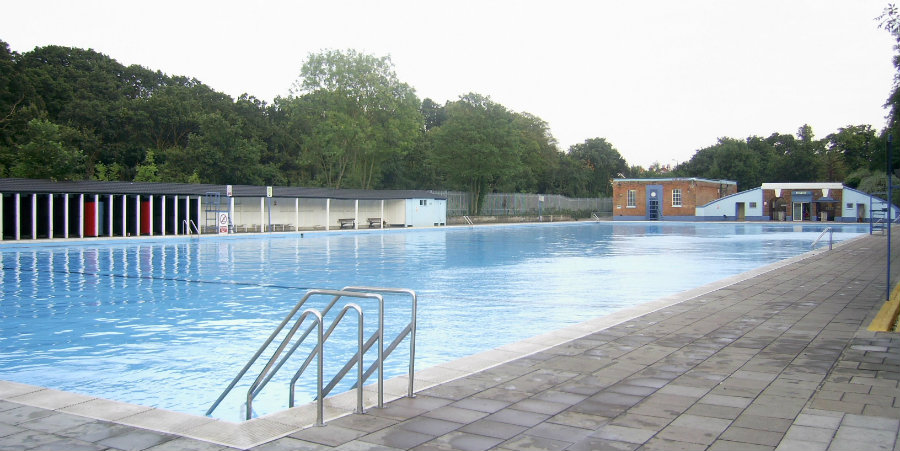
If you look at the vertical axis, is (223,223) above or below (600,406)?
above

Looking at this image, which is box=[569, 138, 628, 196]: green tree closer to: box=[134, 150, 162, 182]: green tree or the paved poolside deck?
box=[134, 150, 162, 182]: green tree

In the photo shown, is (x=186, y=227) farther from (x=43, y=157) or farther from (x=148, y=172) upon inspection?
(x=148, y=172)

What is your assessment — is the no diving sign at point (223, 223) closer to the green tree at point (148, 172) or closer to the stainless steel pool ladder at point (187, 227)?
the stainless steel pool ladder at point (187, 227)

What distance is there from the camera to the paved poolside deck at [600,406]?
3.80 metres

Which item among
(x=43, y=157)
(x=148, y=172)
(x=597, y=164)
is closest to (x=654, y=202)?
(x=597, y=164)

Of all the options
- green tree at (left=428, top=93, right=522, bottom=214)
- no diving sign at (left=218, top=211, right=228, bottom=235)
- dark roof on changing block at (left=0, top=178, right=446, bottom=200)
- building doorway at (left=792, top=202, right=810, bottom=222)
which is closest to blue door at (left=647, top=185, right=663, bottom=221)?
building doorway at (left=792, top=202, right=810, bottom=222)

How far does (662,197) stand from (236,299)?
5650 cm

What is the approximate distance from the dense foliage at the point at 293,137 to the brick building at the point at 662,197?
8609mm

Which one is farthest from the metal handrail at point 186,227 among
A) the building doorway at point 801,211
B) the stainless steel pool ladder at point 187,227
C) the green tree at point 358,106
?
the building doorway at point 801,211

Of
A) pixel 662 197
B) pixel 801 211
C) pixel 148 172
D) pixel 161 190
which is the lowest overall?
pixel 801 211

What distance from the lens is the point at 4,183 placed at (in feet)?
79.7

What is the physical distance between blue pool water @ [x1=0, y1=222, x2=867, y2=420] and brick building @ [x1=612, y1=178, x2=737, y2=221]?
1548 inches

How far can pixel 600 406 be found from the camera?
453cm

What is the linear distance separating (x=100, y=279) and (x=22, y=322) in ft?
17.4
